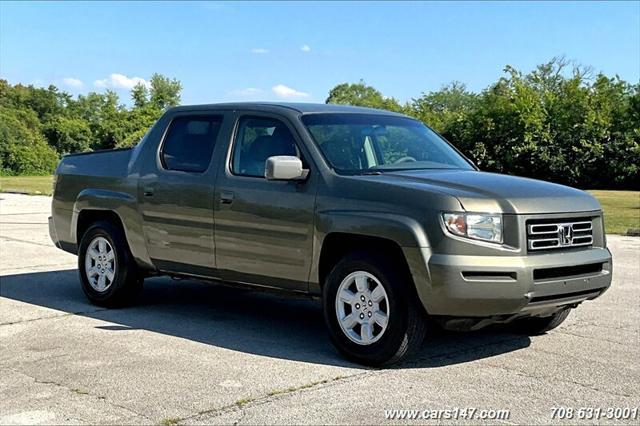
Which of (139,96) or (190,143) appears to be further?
(139,96)

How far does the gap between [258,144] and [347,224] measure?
1366mm

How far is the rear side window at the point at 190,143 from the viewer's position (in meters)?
7.08

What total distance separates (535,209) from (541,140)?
4054 cm

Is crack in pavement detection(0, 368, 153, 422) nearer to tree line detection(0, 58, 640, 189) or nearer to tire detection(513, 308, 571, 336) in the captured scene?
tire detection(513, 308, 571, 336)

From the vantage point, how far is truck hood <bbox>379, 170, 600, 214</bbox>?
546 centimetres

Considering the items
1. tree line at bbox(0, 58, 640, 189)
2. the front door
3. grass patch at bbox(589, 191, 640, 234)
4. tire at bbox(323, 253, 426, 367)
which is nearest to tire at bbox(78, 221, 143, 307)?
the front door

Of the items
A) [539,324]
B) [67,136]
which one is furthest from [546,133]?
[67,136]

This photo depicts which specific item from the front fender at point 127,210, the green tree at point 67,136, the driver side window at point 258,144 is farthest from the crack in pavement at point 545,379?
the green tree at point 67,136

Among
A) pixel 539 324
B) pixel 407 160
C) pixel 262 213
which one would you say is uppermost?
pixel 407 160

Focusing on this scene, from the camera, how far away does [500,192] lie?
5.60 meters

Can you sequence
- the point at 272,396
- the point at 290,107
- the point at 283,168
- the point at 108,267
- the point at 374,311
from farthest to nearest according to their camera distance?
1. the point at 108,267
2. the point at 290,107
3. the point at 283,168
4. the point at 374,311
5. the point at 272,396

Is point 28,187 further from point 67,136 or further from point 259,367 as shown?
point 67,136

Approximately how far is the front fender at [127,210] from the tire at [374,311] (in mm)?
2271

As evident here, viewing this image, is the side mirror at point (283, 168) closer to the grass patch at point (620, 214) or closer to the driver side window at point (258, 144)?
the driver side window at point (258, 144)
